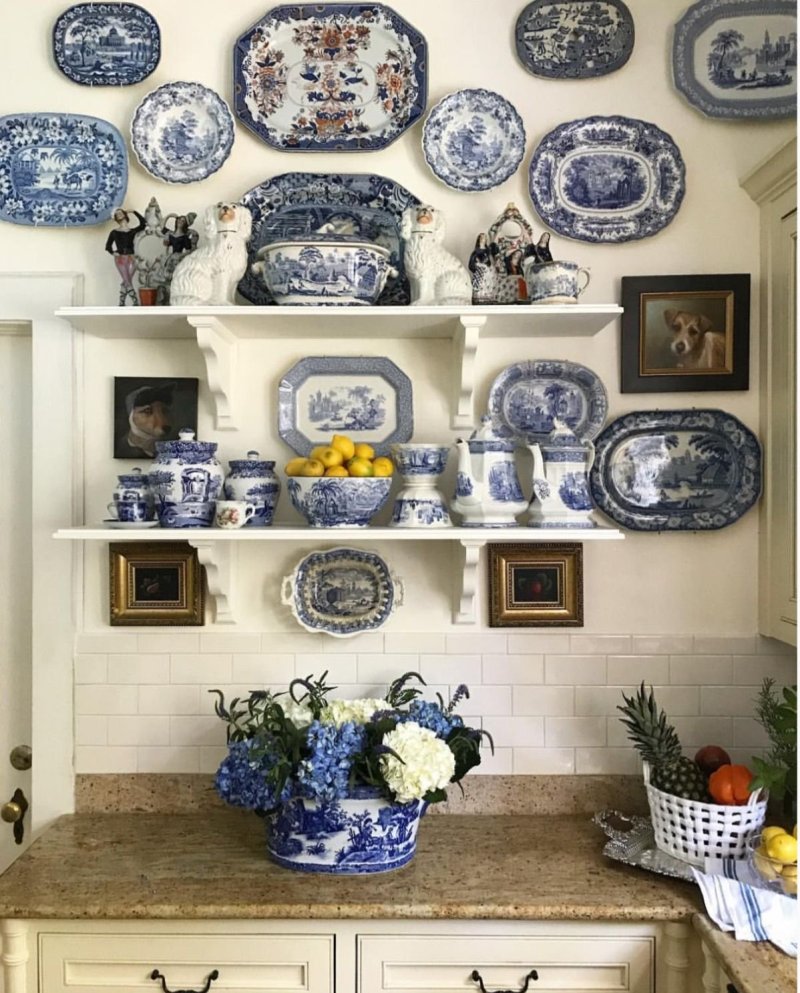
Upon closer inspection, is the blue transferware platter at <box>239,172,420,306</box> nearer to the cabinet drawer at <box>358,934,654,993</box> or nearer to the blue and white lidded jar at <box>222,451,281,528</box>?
the blue and white lidded jar at <box>222,451,281,528</box>

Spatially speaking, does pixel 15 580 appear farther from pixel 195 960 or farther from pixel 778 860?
pixel 778 860

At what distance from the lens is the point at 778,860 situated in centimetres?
161

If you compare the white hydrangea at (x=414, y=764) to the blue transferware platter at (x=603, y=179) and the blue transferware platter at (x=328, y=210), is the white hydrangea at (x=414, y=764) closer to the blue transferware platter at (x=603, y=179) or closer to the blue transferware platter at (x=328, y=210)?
the blue transferware platter at (x=328, y=210)

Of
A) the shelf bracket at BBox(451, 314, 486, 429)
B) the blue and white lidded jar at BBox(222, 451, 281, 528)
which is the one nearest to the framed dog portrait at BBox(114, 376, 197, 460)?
the blue and white lidded jar at BBox(222, 451, 281, 528)

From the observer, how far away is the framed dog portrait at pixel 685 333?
6.75ft

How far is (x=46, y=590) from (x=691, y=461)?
1.48 meters

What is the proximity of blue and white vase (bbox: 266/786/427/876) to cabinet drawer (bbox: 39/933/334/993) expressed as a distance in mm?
137

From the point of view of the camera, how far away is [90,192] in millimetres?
2068

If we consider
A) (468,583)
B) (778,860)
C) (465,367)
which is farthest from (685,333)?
(778,860)

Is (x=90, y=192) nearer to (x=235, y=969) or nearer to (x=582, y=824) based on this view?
(x=235, y=969)

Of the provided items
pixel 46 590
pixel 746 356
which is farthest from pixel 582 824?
pixel 46 590

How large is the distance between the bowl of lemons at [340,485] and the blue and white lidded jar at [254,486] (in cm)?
8

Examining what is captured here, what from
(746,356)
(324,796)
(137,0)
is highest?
(137,0)

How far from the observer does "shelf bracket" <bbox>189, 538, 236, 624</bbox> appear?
193 centimetres
